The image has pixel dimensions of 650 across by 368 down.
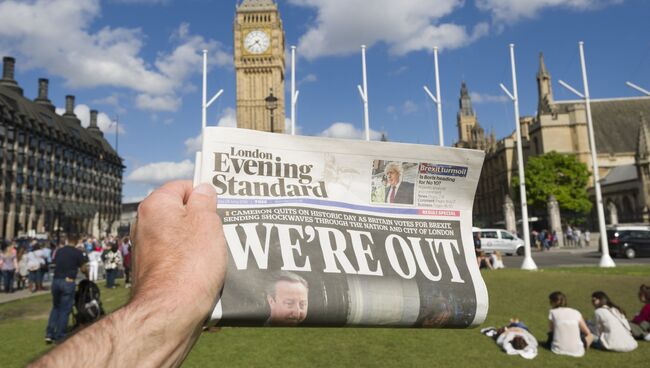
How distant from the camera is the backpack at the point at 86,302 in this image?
744 cm

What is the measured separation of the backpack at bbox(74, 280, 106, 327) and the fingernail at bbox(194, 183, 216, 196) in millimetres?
7084

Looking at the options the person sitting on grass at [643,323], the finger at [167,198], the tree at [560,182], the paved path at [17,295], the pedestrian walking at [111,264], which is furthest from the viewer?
the tree at [560,182]

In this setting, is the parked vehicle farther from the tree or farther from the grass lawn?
the tree

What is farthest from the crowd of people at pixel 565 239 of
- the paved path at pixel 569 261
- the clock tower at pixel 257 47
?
the clock tower at pixel 257 47

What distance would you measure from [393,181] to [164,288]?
118 cm

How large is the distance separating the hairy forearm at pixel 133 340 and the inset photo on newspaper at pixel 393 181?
1066mm

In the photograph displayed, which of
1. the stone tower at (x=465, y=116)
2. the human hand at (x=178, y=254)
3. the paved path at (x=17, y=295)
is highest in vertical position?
the stone tower at (x=465, y=116)

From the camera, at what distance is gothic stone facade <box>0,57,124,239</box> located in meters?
60.2

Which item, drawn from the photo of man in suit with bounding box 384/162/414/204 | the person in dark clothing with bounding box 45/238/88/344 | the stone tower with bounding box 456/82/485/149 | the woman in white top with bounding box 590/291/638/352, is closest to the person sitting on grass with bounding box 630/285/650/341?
the woman in white top with bounding box 590/291/638/352

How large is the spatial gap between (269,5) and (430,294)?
7776 cm

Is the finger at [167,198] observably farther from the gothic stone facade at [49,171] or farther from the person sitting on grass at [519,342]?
the gothic stone facade at [49,171]

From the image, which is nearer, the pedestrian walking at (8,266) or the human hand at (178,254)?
the human hand at (178,254)

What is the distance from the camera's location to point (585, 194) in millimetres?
47125

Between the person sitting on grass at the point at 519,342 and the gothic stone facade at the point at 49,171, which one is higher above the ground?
the gothic stone facade at the point at 49,171
